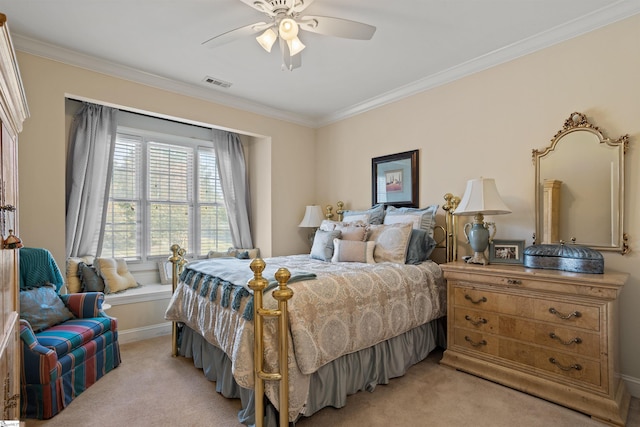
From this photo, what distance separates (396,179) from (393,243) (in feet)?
3.54

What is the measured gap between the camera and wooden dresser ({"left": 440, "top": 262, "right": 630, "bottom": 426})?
1920 mm

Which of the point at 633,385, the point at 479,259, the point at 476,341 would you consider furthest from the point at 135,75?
the point at 633,385

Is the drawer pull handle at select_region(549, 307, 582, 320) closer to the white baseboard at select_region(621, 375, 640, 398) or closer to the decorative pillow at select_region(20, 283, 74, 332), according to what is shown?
the white baseboard at select_region(621, 375, 640, 398)

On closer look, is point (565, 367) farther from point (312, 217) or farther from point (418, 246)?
point (312, 217)

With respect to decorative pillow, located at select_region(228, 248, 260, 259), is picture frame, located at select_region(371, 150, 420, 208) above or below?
above

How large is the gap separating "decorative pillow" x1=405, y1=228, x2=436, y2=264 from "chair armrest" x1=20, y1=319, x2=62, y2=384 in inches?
104

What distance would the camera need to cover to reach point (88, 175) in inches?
133

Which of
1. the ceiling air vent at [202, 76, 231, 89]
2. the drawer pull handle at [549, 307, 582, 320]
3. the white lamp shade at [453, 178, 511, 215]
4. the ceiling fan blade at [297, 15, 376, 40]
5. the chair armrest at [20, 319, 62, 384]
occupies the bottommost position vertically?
the chair armrest at [20, 319, 62, 384]

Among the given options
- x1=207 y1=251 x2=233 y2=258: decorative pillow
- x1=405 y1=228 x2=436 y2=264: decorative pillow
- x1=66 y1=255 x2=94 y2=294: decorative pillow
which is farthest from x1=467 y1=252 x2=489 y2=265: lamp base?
x1=66 y1=255 x2=94 y2=294: decorative pillow

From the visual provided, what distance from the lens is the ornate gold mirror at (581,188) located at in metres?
2.29

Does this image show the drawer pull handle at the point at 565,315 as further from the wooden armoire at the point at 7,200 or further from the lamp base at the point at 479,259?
the wooden armoire at the point at 7,200

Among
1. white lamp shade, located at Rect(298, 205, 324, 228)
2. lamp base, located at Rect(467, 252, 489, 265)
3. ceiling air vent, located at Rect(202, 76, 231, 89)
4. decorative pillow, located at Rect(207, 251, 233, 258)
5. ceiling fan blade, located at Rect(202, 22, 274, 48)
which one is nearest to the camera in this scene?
ceiling fan blade, located at Rect(202, 22, 274, 48)

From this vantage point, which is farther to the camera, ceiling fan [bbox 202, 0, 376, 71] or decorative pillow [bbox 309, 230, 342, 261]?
decorative pillow [bbox 309, 230, 342, 261]

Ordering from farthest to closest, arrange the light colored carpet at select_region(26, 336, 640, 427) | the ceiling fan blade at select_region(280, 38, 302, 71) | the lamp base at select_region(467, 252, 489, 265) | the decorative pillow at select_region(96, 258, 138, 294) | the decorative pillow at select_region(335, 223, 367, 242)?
the decorative pillow at select_region(96, 258, 138, 294), the decorative pillow at select_region(335, 223, 367, 242), the lamp base at select_region(467, 252, 489, 265), the ceiling fan blade at select_region(280, 38, 302, 71), the light colored carpet at select_region(26, 336, 640, 427)
